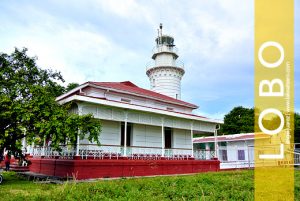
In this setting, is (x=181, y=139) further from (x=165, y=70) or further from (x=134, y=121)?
(x=165, y=70)

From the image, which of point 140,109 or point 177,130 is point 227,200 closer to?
point 140,109

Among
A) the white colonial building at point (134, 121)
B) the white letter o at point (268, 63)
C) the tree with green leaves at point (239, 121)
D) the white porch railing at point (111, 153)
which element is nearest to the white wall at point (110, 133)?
the white colonial building at point (134, 121)

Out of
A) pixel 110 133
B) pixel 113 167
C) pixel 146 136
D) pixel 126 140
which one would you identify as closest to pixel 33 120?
pixel 113 167

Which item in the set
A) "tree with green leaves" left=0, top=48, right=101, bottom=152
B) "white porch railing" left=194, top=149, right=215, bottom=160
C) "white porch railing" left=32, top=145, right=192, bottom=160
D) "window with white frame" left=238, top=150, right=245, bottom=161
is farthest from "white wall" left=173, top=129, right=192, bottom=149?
"tree with green leaves" left=0, top=48, right=101, bottom=152

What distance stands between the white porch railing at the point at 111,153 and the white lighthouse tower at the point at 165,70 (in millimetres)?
12235

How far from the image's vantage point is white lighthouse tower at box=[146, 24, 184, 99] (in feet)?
102

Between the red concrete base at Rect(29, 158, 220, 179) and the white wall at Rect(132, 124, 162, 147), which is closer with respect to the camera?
the red concrete base at Rect(29, 158, 220, 179)

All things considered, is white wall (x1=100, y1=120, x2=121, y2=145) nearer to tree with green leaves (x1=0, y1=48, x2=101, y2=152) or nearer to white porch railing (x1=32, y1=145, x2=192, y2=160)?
white porch railing (x1=32, y1=145, x2=192, y2=160)

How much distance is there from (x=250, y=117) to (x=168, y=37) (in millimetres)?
21545

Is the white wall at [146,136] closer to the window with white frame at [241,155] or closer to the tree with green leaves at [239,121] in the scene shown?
Result: the window with white frame at [241,155]

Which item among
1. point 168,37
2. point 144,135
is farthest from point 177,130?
point 168,37

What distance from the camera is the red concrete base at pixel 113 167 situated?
13.3 metres

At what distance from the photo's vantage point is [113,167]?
14.5 meters

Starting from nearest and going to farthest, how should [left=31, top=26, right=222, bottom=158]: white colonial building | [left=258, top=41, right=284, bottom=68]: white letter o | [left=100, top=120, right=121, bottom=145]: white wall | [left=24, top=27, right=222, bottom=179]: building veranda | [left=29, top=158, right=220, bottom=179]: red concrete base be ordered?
[left=258, top=41, right=284, bottom=68]: white letter o → [left=29, top=158, right=220, bottom=179]: red concrete base → [left=24, top=27, right=222, bottom=179]: building veranda → [left=31, top=26, right=222, bottom=158]: white colonial building → [left=100, top=120, right=121, bottom=145]: white wall
